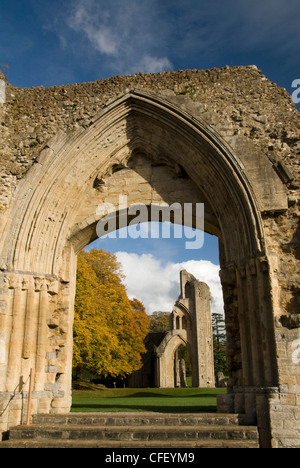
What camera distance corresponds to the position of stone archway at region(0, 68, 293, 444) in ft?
22.8

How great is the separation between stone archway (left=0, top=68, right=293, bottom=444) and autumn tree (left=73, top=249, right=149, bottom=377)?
353 inches

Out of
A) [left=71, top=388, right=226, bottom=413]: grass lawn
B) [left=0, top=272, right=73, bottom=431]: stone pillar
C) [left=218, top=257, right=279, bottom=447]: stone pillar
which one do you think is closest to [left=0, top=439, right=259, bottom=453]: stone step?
[left=218, top=257, right=279, bottom=447]: stone pillar

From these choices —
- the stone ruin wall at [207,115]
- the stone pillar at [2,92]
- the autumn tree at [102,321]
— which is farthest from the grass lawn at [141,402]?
the stone pillar at [2,92]

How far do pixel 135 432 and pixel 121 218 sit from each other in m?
4.25

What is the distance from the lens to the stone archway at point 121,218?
273 inches

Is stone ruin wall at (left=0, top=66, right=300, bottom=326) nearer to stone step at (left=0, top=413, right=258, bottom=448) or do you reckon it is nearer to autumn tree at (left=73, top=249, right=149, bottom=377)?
stone step at (left=0, top=413, right=258, bottom=448)

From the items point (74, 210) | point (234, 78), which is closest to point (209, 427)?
point (74, 210)

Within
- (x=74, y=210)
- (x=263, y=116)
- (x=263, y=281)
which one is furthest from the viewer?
(x=74, y=210)

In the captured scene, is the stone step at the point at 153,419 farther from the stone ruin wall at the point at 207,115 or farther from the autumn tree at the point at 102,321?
the autumn tree at the point at 102,321

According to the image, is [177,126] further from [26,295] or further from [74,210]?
[26,295]

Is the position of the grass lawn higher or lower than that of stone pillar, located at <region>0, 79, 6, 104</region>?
lower
